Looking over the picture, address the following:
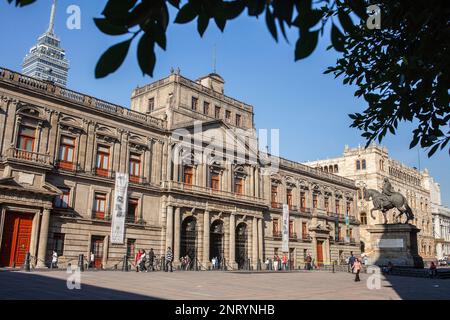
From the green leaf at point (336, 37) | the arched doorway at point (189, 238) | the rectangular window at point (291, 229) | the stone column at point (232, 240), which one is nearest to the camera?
the green leaf at point (336, 37)

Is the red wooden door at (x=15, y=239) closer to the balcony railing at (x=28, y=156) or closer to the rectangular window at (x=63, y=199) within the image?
the rectangular window at (x=63, y=199)

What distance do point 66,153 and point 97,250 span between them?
7246mm

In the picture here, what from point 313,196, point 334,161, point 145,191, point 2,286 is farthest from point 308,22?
point 334,161

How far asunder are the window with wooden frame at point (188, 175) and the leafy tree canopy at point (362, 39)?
29.6m

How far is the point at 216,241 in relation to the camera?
39.3 m

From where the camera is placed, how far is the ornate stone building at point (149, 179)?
1070 inches

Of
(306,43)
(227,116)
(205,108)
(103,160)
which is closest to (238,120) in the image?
(227,116)

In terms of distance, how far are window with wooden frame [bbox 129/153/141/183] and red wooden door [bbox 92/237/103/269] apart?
552 centimetres

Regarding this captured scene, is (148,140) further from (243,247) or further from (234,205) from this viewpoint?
(243,247)

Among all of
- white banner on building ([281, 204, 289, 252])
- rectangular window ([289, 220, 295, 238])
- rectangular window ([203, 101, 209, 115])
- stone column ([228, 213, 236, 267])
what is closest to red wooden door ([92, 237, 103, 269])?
stone column ([228, 213, 236, 267])

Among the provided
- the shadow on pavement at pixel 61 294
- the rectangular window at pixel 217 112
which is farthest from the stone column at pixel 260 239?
the shadow on pavement at pixel 61 294

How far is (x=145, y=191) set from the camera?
34.6m

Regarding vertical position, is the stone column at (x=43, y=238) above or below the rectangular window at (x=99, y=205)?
below

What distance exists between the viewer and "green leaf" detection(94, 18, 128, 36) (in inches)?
112
